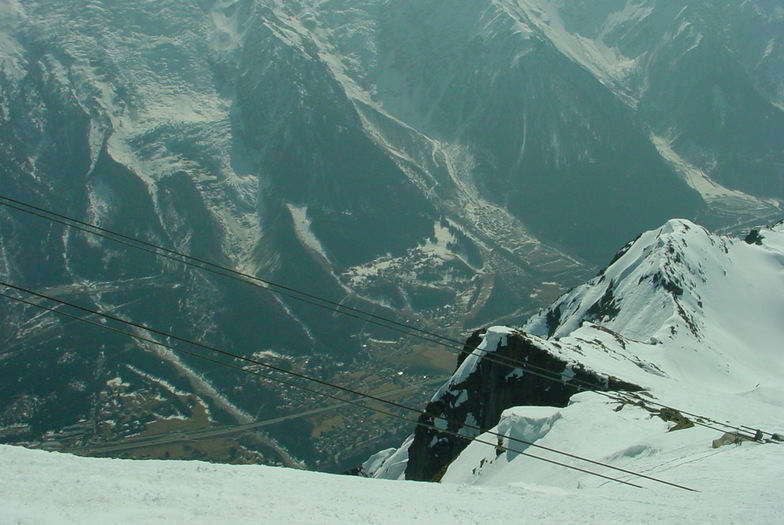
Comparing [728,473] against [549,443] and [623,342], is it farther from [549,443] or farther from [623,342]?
[623,342]

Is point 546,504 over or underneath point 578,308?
over

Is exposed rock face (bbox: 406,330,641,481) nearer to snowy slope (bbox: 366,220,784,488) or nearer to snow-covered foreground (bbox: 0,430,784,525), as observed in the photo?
snowy slope (bbox: 366,220,784,488)

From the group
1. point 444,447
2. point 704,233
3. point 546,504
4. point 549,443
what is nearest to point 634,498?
point 546,504

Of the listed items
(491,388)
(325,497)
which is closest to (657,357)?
(491,388)

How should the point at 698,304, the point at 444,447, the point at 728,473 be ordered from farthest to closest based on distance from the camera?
1. the point at 698,304
2. the point at 444,447
3. the point at 728,473

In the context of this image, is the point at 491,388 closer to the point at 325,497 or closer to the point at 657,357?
the point at 657,357

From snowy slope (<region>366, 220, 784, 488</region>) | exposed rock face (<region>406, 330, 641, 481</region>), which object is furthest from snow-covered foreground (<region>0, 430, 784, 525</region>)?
exposed rock face (<region>406, 330, 641, 481</region>)

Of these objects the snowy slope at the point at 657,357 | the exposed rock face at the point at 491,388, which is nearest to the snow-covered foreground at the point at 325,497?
the snowy slope at the point at 657,357
